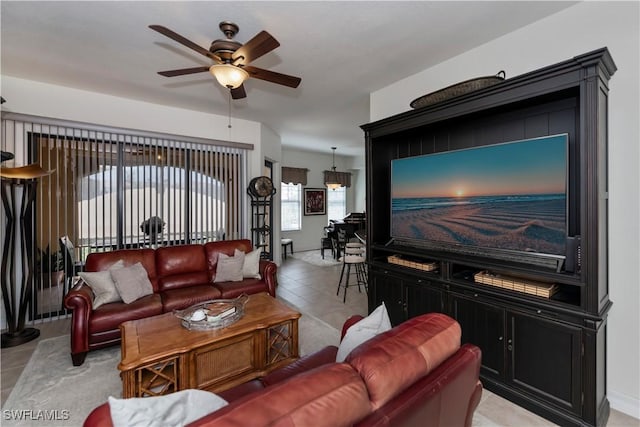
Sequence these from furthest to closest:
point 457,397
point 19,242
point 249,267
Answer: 1. point 249,267
2. point 19,242
3. point 457,397

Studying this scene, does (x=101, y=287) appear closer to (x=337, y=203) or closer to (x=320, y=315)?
(x=320, y=315)

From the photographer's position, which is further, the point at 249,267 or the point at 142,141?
the point at 142,141

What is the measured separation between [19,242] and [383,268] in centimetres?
419

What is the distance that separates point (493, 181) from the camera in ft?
7.91

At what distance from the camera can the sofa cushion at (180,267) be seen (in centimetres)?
346

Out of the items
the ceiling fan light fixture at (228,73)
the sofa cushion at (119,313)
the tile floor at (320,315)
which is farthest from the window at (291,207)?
the ceiling fan light fixture at (228,73)

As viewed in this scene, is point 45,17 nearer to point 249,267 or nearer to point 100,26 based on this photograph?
point 100,26

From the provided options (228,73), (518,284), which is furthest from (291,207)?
(518,284)

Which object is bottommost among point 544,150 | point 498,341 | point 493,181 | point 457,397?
point 498,341

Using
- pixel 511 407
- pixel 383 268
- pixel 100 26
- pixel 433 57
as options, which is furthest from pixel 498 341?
pixel 100 26

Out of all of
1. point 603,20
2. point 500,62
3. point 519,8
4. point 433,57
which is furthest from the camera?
point 433,57

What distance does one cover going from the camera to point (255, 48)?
1987mm

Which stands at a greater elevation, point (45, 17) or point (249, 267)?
point (45, 17)

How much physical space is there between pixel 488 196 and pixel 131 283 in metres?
3.47
